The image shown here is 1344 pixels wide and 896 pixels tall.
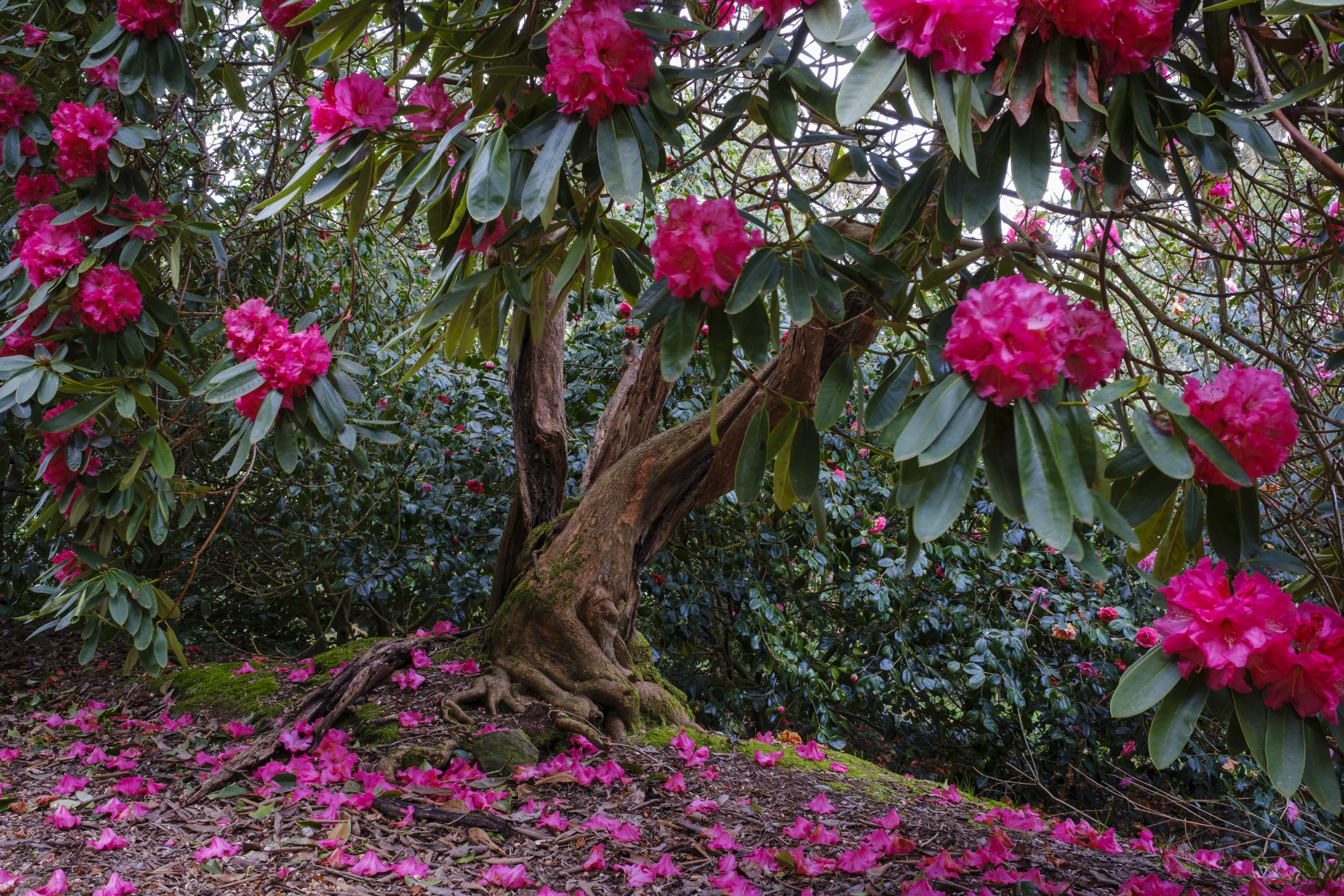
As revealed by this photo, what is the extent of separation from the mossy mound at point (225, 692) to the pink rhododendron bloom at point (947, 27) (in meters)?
2.83

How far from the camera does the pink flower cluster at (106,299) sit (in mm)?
2051

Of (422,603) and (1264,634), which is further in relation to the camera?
(422,603)

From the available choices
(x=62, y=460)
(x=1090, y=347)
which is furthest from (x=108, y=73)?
(x=1090, y=347)

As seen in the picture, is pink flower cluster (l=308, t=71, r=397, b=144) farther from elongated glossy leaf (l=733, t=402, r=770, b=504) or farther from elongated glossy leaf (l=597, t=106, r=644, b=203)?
elongated glossy leaf (l=733, t=402, r=770, b=504)

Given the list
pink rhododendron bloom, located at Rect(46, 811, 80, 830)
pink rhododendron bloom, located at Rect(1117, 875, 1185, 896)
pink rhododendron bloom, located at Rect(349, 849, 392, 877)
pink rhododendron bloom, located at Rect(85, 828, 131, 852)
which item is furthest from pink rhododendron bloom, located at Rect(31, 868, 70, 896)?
pink rhododendron bloom, located at Rect(1117, 875, 1185, 896)

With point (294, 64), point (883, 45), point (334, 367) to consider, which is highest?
point (294, 64)

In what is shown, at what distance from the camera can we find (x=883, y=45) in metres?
0.91

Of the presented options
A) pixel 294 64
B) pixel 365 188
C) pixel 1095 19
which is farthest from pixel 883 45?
pixel 294 64

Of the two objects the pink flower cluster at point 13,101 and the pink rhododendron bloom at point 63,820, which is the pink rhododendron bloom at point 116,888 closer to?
the pink rhododendron bloom at point 63,820

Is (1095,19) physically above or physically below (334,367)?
above

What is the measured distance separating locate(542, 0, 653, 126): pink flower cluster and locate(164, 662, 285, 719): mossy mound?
2.51 metres

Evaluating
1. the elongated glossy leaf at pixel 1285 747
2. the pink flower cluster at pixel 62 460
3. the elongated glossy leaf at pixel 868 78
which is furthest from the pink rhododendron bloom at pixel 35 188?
the elongated glossy leaf at pixel 1285 747

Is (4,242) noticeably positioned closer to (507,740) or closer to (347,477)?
(347,477)

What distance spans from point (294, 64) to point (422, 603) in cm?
288
